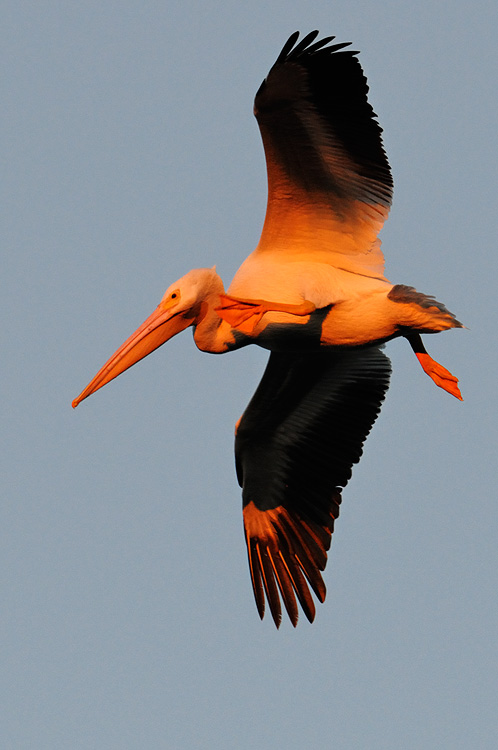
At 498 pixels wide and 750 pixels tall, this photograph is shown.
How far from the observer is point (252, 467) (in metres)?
11.9

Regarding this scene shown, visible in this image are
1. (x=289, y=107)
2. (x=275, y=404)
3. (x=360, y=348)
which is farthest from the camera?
(x=275, y=404)

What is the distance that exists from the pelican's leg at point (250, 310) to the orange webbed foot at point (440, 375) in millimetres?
1170

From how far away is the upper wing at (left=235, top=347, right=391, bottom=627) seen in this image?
11586 mm

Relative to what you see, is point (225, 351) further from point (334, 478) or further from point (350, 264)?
point (334, 478)

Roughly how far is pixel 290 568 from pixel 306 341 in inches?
96.3

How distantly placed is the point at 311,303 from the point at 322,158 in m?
1.10

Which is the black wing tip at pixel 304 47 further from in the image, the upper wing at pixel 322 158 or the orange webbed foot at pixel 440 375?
the orange webbed foot at pixel 440 375

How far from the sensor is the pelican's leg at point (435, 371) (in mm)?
10648

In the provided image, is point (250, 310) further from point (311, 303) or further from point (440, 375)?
point (440, 375)

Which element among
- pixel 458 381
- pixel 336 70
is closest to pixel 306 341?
pixel 458 381

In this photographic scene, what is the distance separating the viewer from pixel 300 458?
11820mm

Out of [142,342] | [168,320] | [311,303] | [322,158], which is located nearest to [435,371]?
[311,303]

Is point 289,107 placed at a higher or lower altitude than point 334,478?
higher

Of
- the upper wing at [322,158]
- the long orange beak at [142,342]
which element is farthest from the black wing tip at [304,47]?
the long orange beak at [142,342]
